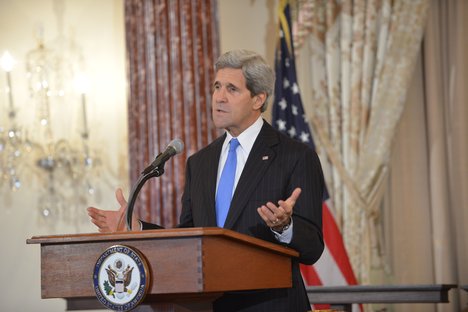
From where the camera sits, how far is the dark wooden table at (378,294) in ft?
→ 14.9

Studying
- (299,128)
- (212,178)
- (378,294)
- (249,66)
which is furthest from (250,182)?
(299,128)

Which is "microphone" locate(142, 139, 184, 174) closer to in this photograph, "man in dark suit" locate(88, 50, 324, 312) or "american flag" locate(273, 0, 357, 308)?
"man in dark suit" locate(88, 50, 324, 312)

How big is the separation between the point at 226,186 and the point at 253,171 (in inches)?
5.0

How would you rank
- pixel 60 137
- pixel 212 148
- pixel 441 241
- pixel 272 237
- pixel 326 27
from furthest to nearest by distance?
pixel 60 137 < pixel 326 27 < pixel 441 241 < pixel 212 148 < pixel 272 237

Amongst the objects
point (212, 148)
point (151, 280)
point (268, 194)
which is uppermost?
point (212, 148)

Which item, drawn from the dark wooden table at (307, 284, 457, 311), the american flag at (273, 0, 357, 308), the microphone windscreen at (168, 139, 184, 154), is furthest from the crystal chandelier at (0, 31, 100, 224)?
the microphone windscreen at (168, 139, 184, 154)

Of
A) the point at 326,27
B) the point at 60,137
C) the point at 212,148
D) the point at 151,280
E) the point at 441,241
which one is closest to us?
the point at 151,280

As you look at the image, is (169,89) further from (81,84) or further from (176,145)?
(176,145)

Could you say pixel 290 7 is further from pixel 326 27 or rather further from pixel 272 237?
pixel 272 237

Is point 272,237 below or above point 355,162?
below

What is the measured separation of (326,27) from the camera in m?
6.28

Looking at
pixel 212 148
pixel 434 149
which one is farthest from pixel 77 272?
pixel 434 149

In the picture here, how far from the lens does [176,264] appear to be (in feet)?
7.54

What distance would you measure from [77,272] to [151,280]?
253mm
